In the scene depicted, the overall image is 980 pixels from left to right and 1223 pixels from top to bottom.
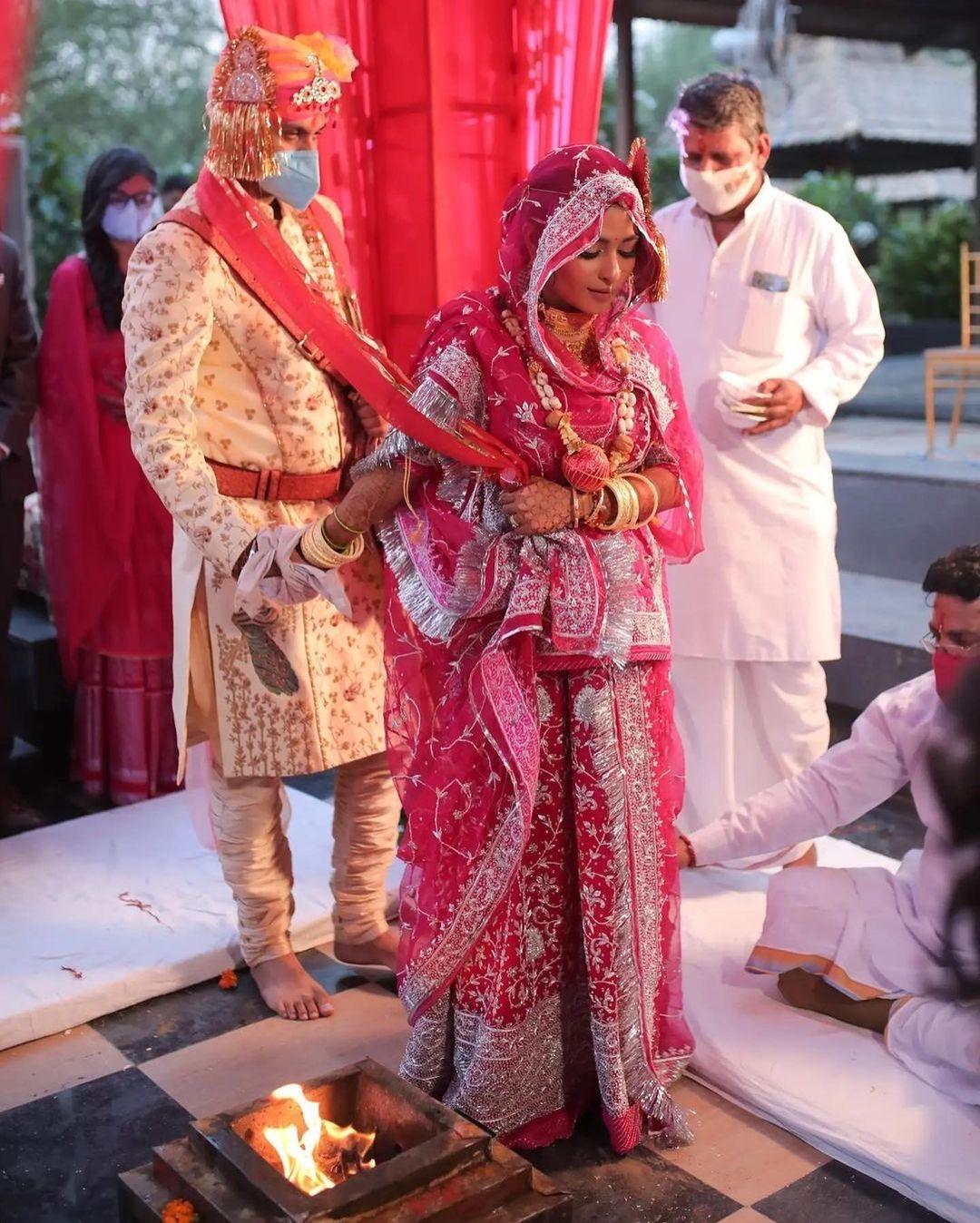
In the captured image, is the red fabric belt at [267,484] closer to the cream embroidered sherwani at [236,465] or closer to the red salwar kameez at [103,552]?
the cream embroidered sherwani at [236,465]

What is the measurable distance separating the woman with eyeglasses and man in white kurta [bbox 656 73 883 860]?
1.55 meters

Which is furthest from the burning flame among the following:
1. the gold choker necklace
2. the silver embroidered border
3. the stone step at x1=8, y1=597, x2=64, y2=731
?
the stone step at x1=8, y1=597, x2=64, y2=731

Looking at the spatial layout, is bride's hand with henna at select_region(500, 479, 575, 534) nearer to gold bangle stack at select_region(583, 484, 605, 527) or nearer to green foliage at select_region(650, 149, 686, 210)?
gold bangle stack at select_region(583, 484, 605, 527)

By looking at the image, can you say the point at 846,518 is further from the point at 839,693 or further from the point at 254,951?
the point at 254,951

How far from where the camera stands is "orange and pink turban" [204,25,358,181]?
2658mm

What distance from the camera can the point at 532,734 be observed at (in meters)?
2.44

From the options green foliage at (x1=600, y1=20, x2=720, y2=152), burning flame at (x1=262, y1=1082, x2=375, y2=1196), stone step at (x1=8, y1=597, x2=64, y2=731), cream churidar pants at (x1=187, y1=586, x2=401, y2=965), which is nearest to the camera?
burning flame at (x1=262, y1=1082, x2=375, y2=1196)

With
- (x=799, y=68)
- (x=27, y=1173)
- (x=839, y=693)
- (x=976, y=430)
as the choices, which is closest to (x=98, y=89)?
(x=799, y=68)

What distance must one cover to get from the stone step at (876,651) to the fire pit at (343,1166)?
9.66 feet

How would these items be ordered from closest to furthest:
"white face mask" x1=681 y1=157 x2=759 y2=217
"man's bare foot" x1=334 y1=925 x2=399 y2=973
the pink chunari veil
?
1. the pink chunari veil
2. "man's bare foot" x1=334 y1=925 x2=399 y2=973
3. "white face mask" x1=681 y1=157 x2=759 y2=217

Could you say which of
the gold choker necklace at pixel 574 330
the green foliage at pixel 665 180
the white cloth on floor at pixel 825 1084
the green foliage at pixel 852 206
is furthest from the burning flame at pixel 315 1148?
the green foliage at pixel 665 180

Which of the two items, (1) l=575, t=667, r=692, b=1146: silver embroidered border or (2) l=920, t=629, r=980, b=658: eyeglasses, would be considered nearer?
(1) l=575, t=667, r=692, b=1146: silver embroidered border

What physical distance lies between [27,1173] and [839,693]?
3.35 meters

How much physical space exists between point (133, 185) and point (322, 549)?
1.99 meters
